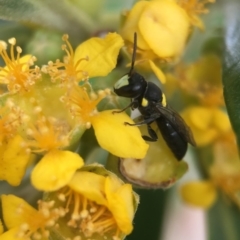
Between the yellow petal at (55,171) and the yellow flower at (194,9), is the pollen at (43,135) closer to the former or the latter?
the yellow petal at (55,171)

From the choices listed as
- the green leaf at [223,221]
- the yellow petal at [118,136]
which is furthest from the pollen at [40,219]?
the green leaf at [223,221]

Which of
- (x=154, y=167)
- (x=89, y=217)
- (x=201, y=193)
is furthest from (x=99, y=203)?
(x=201, y=193)

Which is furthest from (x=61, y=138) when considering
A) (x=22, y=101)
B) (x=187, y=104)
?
(x=187, y=104)

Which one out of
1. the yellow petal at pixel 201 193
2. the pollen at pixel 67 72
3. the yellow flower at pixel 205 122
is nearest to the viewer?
the pollen at pixel 67 72

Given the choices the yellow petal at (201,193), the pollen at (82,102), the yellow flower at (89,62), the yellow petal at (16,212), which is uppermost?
the yellow flower at (89,62)

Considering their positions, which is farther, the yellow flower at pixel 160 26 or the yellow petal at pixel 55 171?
the yellow flower at pixel 160 26

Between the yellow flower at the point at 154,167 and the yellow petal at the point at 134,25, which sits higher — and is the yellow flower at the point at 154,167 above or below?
below

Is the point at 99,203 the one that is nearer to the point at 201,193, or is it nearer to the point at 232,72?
the point at 232,72

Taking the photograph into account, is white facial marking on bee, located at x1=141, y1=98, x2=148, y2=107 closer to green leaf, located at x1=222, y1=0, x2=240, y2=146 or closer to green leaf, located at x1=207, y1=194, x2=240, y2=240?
green leaf, located at x1=222, y1=0, x2=240, y2=146

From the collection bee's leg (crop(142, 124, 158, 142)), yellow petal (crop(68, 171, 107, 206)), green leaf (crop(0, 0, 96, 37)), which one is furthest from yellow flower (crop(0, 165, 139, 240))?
green leaf (crop(0, 0, 96, 37))

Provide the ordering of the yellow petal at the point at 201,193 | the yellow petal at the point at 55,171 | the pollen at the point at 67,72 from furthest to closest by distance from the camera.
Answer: the yellow petal at the point at 201,193 → the pollen at the point at 67,72 → the yellow petal at the point at 55,171
